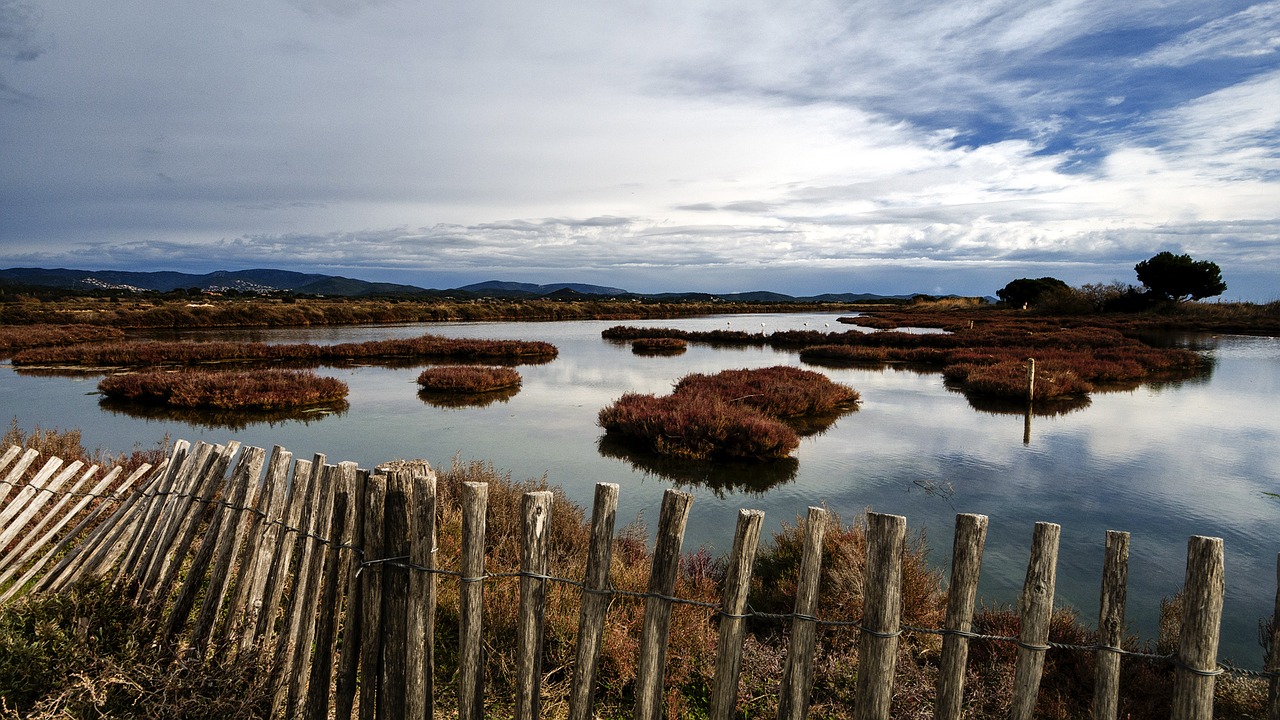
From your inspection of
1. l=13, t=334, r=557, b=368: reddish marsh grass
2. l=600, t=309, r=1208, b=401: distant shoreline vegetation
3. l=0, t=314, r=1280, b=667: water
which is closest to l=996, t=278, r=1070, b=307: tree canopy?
l=600, t=309, r=1208, b=401: distant shoreline vegetation

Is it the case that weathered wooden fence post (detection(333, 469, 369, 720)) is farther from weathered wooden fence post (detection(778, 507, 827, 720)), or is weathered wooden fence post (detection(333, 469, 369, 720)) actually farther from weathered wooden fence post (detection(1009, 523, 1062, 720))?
weathered wooden fence post (detection(1009, 523, 1062, 720))

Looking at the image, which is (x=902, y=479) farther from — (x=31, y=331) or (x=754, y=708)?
(x=31, y=331)

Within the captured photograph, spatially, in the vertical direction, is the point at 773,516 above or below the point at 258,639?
below

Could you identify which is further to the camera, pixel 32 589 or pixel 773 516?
pixel 773 516

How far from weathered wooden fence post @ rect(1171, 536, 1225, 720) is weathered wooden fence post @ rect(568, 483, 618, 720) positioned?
98.7 inches

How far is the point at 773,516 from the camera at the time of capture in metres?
8.98

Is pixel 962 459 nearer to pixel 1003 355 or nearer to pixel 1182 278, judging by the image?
pixel 1003 355

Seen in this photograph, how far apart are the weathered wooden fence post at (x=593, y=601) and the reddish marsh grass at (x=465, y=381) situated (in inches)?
703

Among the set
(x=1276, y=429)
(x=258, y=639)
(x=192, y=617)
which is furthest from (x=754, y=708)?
(x=1276, y=429)

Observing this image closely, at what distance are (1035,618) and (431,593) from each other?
10.1 feet

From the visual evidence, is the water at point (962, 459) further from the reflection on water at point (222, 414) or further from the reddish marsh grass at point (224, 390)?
the reddish marsh grass at point (224, 390)

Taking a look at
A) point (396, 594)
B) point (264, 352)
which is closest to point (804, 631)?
point (396, 594)

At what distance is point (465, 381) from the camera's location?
20438mm

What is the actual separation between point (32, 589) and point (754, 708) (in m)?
5.62
